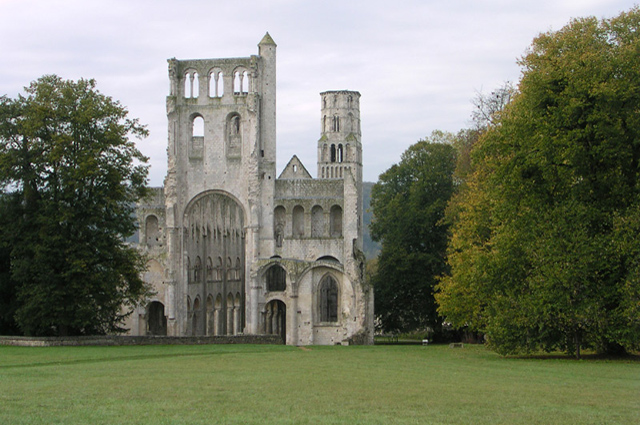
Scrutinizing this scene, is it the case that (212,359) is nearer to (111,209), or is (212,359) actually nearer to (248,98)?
(111,209)

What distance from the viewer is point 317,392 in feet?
53.8

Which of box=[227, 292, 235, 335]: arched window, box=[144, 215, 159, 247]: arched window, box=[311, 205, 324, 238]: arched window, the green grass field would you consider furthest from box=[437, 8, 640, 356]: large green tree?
box=[227, 292, 235, 335]: arched window

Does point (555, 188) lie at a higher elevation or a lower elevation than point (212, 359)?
higher

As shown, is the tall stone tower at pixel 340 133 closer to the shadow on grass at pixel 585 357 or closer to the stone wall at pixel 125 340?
the stone wall at pixel 125 340

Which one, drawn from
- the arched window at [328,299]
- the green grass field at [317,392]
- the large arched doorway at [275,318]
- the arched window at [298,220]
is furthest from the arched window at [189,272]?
the green grass field at [317,392]

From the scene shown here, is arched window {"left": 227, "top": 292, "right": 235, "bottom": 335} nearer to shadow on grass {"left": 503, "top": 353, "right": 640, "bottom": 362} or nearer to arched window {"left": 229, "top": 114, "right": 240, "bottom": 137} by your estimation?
arched window {"left": 229, "top": 114, "right": 240, "bottom": 137}

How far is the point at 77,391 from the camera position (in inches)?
635

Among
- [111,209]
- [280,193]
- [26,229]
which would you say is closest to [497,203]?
[111,209]

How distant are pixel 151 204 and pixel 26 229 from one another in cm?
1614

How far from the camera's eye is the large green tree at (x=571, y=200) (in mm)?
25141

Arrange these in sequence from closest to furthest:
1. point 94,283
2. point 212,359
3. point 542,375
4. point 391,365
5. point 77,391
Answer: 1. point 77,391
2. point 542,375
3. point 391,365
4. point 212,359
5. point 94,283

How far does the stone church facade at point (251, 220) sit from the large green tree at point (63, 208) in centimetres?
1150

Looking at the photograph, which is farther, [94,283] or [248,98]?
[248,98]

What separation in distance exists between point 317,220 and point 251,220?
413 cm
